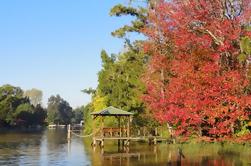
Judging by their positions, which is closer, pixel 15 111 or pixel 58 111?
pixel 15 111

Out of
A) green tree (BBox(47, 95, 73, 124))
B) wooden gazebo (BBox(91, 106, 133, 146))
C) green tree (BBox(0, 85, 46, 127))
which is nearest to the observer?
wooden gazebo (BBox(91, 106, 133, 146))

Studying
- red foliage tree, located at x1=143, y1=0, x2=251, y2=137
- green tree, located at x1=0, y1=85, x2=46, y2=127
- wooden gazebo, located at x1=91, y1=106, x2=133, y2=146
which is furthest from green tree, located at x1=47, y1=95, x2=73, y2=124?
red foliage tree, located at x1=143, y1=0, x2=251, y2=137

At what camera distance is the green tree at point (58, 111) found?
577 ft

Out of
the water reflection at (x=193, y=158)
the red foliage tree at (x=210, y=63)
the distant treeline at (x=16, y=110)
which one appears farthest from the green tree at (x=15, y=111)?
the red foliage tree at (x=210, y=63)

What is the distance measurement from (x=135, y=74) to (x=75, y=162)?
77.2ft

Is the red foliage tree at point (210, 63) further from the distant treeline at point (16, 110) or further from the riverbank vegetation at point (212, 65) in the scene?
the distant treeline at point (16, 110)

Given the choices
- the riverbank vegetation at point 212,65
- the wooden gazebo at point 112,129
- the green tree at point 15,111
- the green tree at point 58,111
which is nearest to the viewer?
the riverbank vegetation at point 212,65

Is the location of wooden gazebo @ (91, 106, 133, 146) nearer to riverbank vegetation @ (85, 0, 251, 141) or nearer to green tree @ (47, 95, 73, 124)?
riverbank vegetation @ (85, 0, 251, 141)

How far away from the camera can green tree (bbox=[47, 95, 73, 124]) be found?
17600cm

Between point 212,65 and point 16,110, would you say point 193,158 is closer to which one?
point 212,65

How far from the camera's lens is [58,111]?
596ft

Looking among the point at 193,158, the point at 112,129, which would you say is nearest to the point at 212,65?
the point at 193,158

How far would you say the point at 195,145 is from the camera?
115 ft

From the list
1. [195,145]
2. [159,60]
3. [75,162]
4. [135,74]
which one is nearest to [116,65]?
[135,74]
